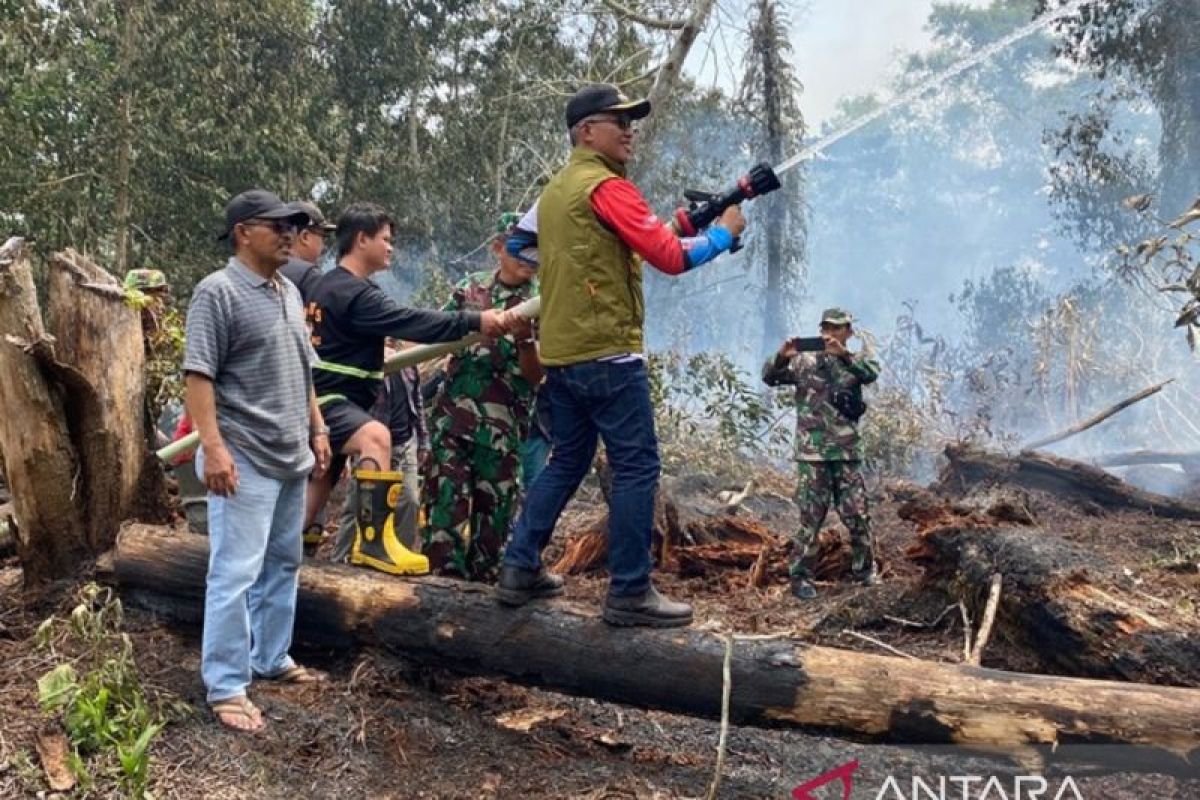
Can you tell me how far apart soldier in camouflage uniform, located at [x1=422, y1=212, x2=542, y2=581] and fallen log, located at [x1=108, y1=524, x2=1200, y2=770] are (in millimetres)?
597

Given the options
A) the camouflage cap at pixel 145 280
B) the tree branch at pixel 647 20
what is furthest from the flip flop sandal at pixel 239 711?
the tree branch at pixel 647 20

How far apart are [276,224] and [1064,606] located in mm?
3532

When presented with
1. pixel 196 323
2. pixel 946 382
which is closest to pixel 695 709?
pixel 196 323

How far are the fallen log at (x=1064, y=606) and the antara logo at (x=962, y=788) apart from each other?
77cm

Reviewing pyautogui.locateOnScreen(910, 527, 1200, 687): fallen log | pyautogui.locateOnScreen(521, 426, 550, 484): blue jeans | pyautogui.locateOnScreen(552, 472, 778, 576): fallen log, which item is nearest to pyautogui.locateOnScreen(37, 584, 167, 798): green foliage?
pyautogui.locateOnScreen(521, 426, 550, 484): blue jeans

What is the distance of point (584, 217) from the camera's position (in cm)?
378

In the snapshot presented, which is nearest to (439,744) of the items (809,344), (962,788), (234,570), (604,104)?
(234,570)

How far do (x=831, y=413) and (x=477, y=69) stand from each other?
1508 centimetres

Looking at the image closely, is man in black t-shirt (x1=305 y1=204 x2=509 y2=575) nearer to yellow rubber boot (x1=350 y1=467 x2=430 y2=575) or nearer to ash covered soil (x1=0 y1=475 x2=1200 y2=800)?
yellow rubber boot (x1=350 y1=467 x2=430 y2=575)

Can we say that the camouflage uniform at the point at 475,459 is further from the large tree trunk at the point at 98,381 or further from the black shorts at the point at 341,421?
the large tree trunk at the point at 98,381

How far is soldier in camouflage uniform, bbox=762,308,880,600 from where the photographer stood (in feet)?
23.0

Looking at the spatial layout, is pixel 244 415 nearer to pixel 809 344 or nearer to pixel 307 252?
pixel 307 252

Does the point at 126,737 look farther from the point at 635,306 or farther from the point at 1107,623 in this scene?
the point at 1107,623

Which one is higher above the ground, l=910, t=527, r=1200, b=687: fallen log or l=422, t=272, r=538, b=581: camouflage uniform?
l=422, t=272, r=538, b=581: camouflage uniform
